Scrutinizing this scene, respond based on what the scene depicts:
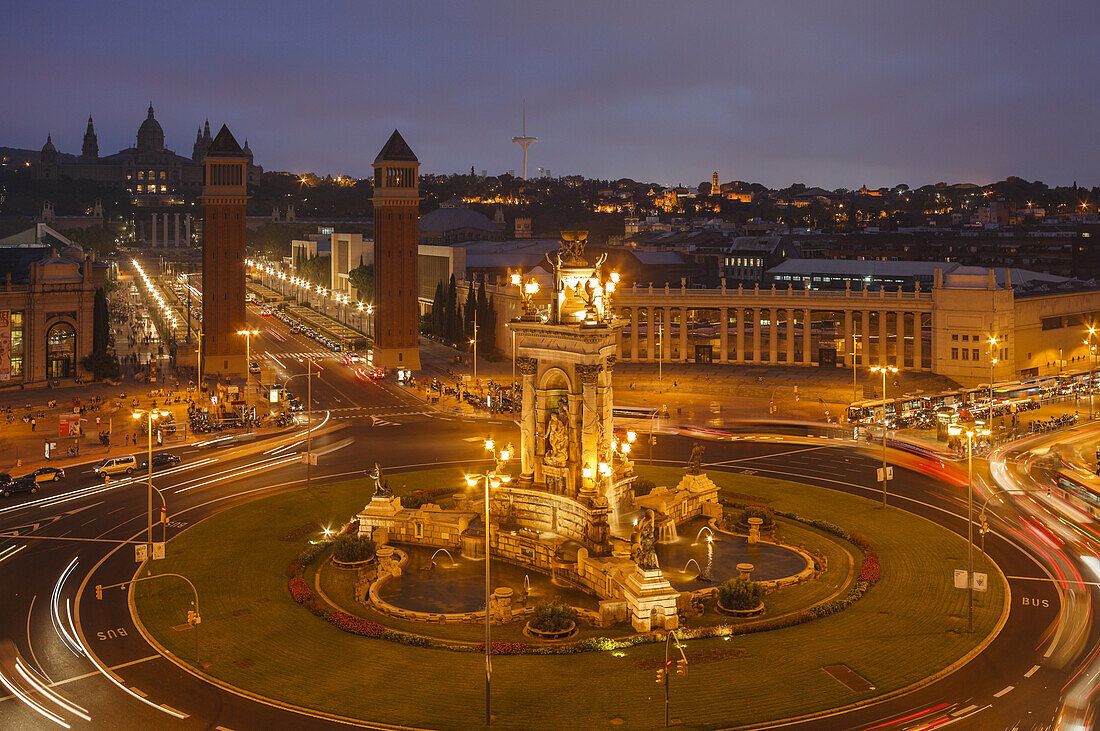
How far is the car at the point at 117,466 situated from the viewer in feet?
250

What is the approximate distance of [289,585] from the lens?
165 ft

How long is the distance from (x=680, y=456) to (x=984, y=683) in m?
45.4

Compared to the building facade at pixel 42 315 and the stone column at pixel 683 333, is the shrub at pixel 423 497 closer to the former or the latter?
the building facade at pixel 42 315

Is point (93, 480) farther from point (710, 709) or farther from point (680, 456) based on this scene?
point (710, 709)

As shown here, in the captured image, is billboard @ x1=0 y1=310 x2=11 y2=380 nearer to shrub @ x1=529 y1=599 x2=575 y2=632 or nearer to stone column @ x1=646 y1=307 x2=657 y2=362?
stone column @ x1=646 y1=307 x2=657 y2=362

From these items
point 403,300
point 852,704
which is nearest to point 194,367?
point 403,300

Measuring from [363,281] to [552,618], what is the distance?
505 ft

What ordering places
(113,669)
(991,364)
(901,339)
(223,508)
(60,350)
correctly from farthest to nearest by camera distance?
(901,339), (60,350), (991,364), (223,508), (113,669)

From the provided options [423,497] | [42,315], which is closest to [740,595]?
[423,497]

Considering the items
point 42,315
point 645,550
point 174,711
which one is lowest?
point 174,711

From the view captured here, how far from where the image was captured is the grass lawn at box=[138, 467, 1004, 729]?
121 feet

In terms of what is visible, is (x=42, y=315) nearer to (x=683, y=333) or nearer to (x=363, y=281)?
(x=363, y=281)

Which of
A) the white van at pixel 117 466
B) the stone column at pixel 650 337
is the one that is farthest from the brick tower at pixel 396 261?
the white van at pixel 117 466

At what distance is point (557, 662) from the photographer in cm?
4112
